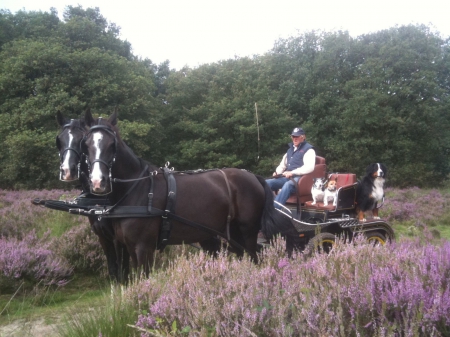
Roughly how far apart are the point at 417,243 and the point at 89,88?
23.5 meters

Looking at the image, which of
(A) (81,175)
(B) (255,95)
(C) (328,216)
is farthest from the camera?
(B) (255,95)

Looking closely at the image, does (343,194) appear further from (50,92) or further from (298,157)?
(50,92)

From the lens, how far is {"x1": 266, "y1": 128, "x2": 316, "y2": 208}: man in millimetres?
6027

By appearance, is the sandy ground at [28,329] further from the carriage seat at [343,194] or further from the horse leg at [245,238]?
the carriage seat at [343,194]

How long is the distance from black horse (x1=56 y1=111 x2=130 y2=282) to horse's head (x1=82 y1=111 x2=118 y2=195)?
283 millimetres

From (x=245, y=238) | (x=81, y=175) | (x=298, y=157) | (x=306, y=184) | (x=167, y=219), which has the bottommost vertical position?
(x=245, y=238)

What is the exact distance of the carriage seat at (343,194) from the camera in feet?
20.3

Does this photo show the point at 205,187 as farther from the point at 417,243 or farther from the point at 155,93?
the point at 155,93

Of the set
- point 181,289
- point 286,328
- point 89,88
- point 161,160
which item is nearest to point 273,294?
point 286,328

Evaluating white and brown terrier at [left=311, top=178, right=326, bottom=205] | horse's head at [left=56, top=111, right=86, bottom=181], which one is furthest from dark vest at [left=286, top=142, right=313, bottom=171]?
horse's head at [left=56, top=111, right=86, bottom=181]

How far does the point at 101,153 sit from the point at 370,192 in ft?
14.2

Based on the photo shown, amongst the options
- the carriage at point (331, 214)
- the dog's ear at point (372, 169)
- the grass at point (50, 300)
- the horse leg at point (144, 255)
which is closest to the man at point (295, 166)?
the carriage at point (331, 214)

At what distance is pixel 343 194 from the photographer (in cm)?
633

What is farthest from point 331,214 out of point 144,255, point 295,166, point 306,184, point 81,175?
point 81,175
